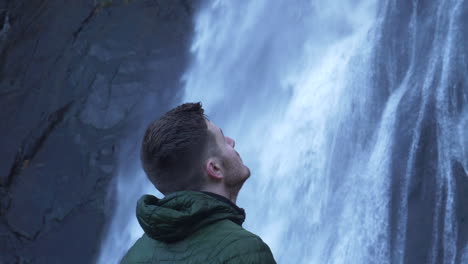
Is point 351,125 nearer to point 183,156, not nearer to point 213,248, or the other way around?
point 183,156

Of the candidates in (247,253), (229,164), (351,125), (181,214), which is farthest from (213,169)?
(351,125)

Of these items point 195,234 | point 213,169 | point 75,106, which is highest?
point 213,169

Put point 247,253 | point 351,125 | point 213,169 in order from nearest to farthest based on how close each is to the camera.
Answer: point 247,253 → point 213,169 → point 351,125

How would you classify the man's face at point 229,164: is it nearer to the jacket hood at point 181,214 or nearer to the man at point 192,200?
the man at point 192,200

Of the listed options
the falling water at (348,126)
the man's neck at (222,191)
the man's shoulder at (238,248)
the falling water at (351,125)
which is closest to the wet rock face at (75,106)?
the falling water at (348,126)

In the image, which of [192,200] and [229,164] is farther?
[229,164]

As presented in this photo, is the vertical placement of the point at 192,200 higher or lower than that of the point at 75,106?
higher

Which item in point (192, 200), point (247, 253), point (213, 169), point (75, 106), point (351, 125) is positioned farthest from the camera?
point (75, 106)

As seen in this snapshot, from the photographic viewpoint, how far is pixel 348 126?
4.35 metres

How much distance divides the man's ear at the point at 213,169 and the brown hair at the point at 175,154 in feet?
0.05

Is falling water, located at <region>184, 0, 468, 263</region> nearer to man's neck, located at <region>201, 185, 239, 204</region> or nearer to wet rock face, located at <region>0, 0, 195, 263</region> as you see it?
→ wet rock face, located at <region>0, 0, 195, 263</region>

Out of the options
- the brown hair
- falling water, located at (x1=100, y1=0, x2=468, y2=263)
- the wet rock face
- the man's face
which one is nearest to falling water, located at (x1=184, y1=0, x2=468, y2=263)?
falling water, located at (x1=100, y1=0, x2=468, y2=263)

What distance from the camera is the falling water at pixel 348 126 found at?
344 cm

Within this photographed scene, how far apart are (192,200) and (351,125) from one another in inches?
124
